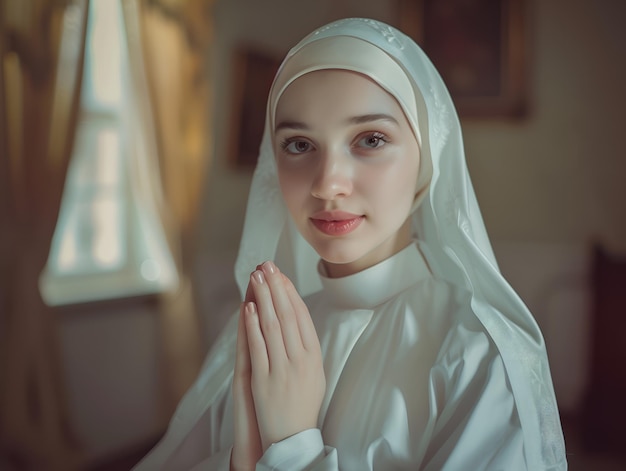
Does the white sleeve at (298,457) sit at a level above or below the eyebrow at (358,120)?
below

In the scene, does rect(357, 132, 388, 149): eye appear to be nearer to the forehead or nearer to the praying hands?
the forehead

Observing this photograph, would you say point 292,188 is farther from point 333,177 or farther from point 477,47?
point 477,47

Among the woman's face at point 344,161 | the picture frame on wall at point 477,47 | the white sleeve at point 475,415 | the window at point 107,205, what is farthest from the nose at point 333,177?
the picture frame on wall at point 477,47

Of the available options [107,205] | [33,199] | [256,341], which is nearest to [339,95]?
[256,341]

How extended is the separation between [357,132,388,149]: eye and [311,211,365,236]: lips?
10cm

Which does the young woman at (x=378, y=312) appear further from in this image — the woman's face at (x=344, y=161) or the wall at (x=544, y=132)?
the wall at (x=544, y=132)

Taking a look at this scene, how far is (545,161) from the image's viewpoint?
3.71 metres

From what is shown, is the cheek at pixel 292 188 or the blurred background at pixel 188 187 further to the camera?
the blurred background at pixel 188 187

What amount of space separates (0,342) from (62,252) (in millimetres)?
709

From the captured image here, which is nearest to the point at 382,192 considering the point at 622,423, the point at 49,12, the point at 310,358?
the point at 310,358

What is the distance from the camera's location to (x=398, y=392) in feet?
2.81

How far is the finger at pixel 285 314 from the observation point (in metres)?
0.82

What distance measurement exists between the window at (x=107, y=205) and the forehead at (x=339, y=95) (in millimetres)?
2511

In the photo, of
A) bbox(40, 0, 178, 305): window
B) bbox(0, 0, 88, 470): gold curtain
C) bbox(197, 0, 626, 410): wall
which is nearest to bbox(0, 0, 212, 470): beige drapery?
bbox(0, 0, 88, 470): gold curtain
